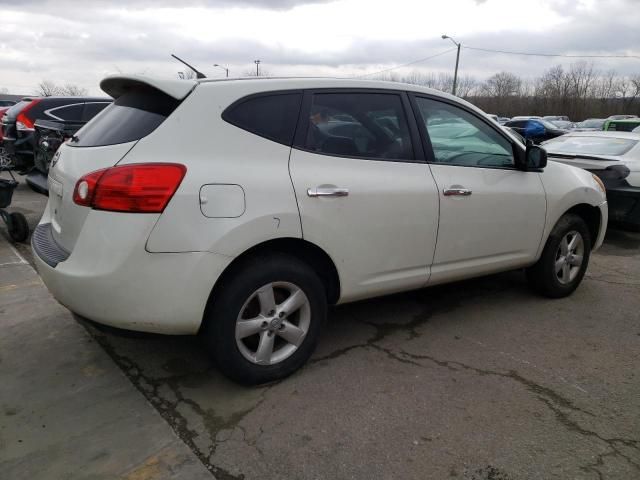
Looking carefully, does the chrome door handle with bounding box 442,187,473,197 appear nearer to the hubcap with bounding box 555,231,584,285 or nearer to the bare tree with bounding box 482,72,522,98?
the hubcap with bounding box 555,231,584,285

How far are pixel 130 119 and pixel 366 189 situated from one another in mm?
1373

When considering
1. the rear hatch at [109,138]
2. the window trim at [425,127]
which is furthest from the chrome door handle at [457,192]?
the rear hatch at [109,138]

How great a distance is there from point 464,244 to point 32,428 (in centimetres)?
281

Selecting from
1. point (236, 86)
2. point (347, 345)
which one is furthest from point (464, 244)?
point (236, 86)

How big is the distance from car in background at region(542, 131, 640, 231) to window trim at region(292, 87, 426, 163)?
4.34m

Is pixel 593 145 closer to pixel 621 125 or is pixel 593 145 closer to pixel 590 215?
pixel 590 215

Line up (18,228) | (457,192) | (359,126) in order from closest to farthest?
(359,126), (457,192), (18,228)

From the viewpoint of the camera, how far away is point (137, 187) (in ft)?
8.26

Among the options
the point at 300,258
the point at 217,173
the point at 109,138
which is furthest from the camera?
the point at 300,258

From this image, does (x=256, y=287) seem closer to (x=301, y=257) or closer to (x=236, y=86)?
(x=301, y=257)

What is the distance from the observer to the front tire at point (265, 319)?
9.05 ft

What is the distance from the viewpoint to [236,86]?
2.92 m

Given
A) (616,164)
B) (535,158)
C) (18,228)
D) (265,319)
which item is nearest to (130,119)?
(265,319)

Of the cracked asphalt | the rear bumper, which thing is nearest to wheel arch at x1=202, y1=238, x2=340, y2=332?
the rear bumper
